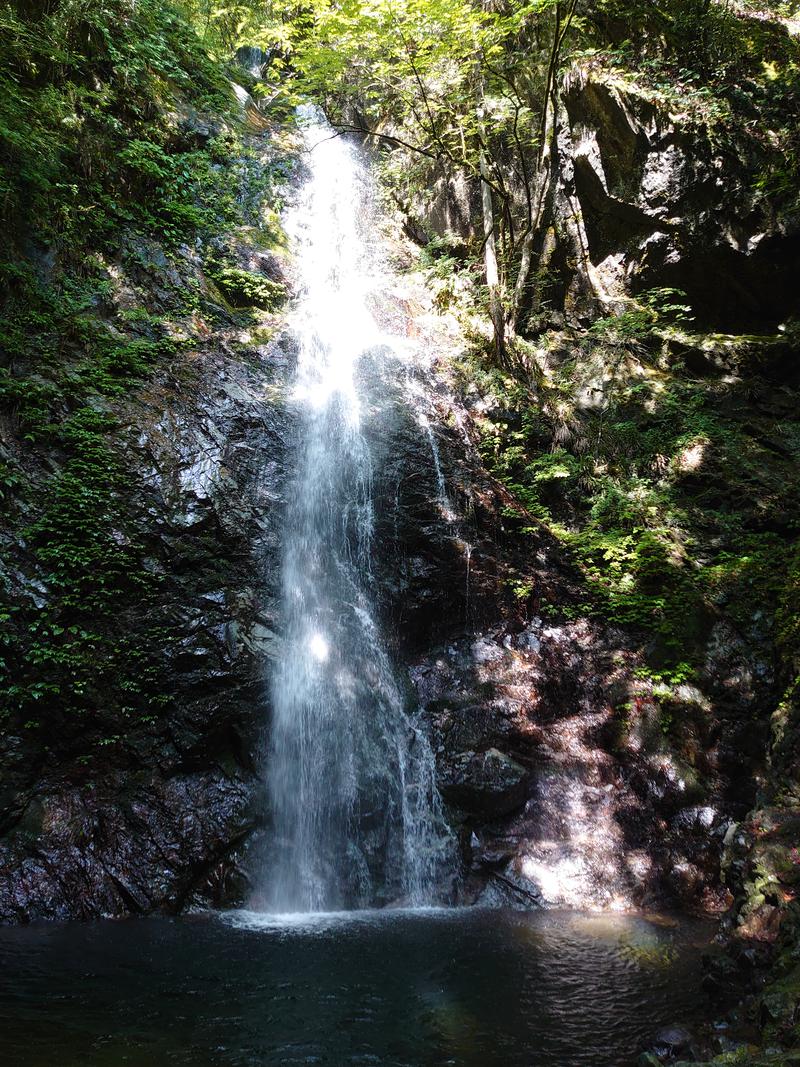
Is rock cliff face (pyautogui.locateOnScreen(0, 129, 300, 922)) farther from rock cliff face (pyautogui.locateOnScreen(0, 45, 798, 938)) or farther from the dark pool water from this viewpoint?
the dark pool water

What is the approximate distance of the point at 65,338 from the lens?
25.1ft

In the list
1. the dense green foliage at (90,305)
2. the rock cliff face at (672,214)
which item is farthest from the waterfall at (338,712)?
the rock cliff face at (672,214)

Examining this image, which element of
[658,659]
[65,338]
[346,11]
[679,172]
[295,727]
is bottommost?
[295,727]

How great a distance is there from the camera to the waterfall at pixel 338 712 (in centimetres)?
611

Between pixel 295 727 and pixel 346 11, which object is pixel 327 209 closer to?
pixel 346 11

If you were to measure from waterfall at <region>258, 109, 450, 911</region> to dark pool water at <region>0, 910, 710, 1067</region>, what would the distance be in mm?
691

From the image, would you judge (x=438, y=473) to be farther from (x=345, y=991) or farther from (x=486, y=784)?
(x=345, y=991)

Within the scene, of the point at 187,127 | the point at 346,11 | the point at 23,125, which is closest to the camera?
the point at 23,125

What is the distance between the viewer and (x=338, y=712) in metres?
7.03

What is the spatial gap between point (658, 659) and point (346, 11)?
10.5m

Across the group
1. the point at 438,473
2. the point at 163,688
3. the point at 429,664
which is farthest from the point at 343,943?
the point at 438,473

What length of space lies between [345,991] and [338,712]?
3.21m

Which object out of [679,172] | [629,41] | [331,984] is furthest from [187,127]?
[331,984]

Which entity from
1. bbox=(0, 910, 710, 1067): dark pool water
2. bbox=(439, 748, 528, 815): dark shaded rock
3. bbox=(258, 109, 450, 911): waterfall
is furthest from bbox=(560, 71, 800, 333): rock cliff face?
bbox=(0, 910, 710, 1067): dark pool water
